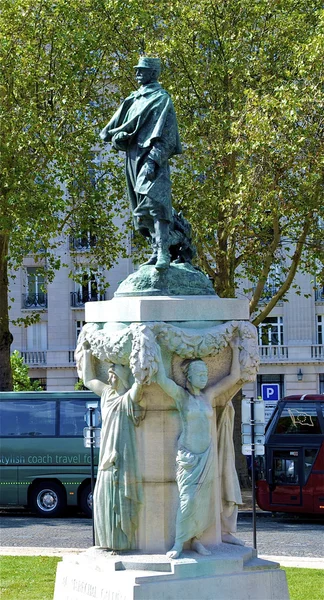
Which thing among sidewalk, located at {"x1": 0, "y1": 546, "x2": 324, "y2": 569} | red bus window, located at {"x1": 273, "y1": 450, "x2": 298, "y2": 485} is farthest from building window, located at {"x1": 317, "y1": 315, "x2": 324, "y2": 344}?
sidewalk, located at {"x1": 0, "y1": 546, "x2": 324, "y2": 569}

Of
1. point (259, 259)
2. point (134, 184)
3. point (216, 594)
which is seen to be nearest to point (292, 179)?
point (259, 259)

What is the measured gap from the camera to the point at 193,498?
9.51 m

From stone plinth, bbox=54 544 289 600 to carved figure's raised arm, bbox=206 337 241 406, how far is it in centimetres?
123

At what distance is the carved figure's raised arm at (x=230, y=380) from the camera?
9766 millimetres

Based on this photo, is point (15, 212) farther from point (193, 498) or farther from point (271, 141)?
point (193, 498)

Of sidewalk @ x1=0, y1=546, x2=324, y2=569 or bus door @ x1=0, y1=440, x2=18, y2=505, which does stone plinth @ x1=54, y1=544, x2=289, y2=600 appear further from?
bus door @ x1=0, y1=440, x2=18, y2=505

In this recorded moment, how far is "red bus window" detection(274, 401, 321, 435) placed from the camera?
964 inches

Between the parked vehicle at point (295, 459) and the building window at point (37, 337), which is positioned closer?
the parked vehicle at point (295, 459)

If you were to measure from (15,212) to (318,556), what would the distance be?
34.1ft

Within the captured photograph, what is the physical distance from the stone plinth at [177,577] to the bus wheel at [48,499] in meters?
15.9

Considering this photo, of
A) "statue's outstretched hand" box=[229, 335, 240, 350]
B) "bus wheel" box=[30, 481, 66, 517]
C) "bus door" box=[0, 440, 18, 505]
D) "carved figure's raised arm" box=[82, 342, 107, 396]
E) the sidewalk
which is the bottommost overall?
the sidewalk

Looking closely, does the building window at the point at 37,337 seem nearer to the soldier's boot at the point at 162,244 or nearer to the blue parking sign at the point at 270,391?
the blue parking sign at the point at 270,391

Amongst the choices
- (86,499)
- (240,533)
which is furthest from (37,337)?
(240,533)

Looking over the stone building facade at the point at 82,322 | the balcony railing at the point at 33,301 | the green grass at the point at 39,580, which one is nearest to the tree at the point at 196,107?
the green grass at the point at 39,580
